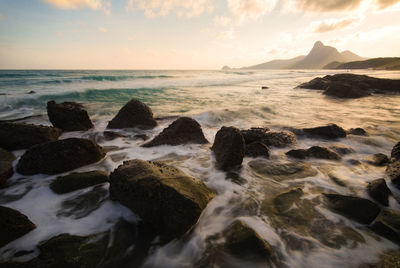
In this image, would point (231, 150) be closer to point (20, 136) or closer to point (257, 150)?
point (257, 150)

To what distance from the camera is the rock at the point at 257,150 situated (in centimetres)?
420

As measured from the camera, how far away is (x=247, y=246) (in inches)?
76.4

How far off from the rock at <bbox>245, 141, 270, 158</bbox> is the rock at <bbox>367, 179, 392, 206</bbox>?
1760mm

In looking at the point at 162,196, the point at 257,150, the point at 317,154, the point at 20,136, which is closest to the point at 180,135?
the point at 257,150

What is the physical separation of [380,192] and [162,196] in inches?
111

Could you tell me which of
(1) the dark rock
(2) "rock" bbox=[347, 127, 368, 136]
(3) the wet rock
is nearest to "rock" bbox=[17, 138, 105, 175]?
(1) the dark rock

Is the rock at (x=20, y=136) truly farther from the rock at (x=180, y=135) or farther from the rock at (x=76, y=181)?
the rock at (x=180, y=135)

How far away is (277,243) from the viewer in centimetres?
206

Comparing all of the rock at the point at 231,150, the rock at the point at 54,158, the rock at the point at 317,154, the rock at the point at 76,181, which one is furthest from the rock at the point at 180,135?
the rock at the point at 317,154

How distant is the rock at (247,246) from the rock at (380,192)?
70.1 inches

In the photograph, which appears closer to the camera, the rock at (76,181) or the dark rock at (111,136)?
the rock at (76,181)

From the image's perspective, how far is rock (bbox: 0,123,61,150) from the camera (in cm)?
443

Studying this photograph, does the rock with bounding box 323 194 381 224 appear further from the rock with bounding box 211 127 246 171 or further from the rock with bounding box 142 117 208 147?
the rock with bounding box 142 117 208 147

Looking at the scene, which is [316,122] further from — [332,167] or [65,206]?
[65,206]
